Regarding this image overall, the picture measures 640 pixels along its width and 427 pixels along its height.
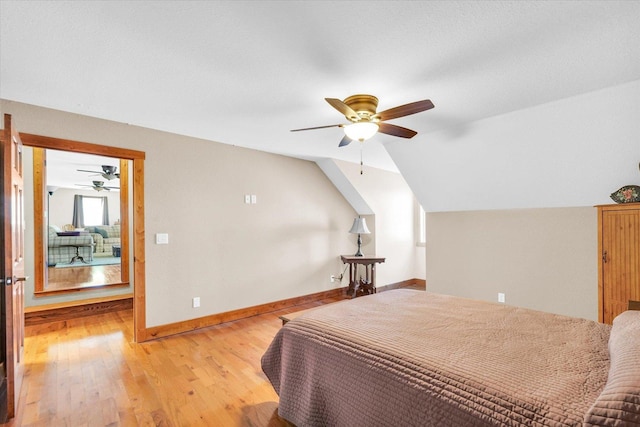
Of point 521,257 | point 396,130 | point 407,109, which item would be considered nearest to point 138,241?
point 396,130

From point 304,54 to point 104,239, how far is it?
9.36 m

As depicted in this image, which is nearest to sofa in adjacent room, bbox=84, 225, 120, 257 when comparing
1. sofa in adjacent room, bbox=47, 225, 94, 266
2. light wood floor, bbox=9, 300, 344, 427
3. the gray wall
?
sofa in adjacent room, bbox=47, 225, 94, 266

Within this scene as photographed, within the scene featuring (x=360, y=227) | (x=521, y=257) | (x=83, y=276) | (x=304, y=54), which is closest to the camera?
(x=304, y=54)

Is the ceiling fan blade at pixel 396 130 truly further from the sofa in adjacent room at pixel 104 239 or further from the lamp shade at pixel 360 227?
the sofa in adjacent room at pixel 104 239

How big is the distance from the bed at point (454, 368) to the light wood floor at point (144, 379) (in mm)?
492

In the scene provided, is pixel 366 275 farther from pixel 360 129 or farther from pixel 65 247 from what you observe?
pixel 65 247

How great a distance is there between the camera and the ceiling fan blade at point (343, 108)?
192cm

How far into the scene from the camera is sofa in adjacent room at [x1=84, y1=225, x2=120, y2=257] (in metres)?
8.29

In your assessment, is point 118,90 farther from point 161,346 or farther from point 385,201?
point 385,201

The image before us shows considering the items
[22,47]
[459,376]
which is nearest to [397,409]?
[459,376]

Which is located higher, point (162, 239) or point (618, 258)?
point (162, 239)

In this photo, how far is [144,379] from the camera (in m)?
2.41

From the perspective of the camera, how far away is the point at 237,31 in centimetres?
160

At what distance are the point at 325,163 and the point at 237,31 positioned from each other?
10.4 ft
